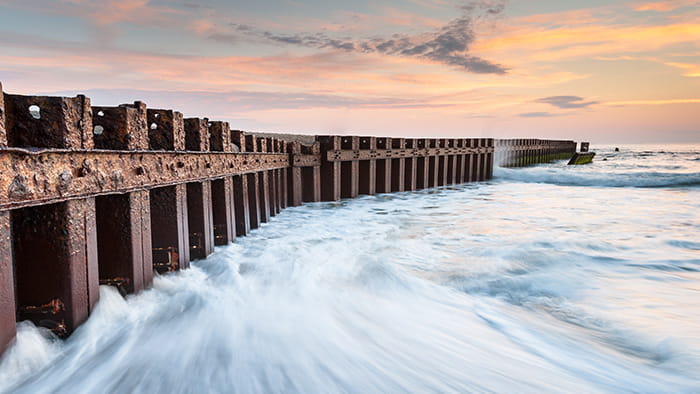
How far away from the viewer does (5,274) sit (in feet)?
6.84

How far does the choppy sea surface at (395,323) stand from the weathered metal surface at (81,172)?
0.88 metres

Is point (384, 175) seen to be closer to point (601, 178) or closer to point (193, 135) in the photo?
point (193, 135)

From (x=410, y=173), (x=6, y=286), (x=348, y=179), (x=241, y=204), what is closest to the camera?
(x=6, y=286)

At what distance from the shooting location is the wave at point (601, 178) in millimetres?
17906

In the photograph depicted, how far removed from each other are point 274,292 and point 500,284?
2523 mm

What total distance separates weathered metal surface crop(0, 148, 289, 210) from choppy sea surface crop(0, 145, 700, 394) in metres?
0.88

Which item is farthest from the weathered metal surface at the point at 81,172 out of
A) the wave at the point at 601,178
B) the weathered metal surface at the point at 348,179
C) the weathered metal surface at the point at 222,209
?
the wave at the point at 601,178

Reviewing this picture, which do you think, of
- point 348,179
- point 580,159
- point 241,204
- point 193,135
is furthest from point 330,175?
point 580,159

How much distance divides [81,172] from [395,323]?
2.63 metres

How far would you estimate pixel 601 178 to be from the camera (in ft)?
62.3

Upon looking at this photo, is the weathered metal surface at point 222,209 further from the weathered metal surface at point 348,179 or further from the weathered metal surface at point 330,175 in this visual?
the weathered metal surface at point 348,179

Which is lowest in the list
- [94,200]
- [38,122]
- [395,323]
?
[395,323]

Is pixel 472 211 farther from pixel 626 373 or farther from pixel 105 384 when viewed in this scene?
pixel 105 384

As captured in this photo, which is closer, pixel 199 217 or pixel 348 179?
pixel 199 217
